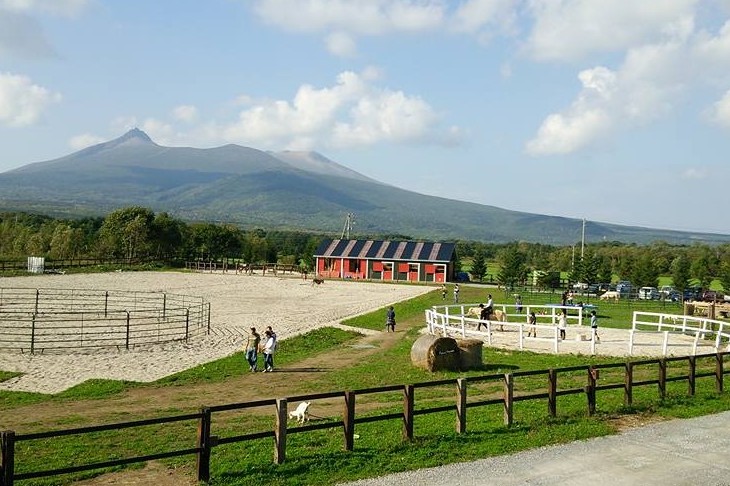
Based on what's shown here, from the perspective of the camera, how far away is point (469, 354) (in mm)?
20062

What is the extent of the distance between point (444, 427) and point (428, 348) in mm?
6886

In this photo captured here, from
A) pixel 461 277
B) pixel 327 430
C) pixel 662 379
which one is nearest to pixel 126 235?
pixel 461 277

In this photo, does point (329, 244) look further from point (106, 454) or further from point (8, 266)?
point (106, 454)

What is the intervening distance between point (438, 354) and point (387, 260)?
204 ft

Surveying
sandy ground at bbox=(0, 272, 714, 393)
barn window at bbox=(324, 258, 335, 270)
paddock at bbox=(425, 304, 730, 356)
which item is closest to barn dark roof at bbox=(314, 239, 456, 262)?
barn window at bbox=(324, 258, 335, 270)

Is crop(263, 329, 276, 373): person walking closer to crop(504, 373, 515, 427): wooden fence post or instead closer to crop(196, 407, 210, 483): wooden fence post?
crop(504, 373, 515, 427): wooden fence post

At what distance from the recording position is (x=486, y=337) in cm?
2534

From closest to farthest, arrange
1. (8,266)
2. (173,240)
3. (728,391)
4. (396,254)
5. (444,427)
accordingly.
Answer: (444,427) → (728,391) → (8,266) → (396,254) → (173,240)

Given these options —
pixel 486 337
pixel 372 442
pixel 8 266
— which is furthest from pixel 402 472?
pixel 8 266

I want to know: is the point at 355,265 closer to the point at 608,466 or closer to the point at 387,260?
the point at 387,260

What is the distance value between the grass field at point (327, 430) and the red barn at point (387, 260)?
56431mm

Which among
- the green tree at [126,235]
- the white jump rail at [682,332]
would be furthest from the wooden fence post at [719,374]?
the green tree at [126,235]

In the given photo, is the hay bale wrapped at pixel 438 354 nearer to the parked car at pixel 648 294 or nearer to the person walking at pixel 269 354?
the person walking at pixel 269 354

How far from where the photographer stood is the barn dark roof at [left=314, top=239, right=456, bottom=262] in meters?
80.8
